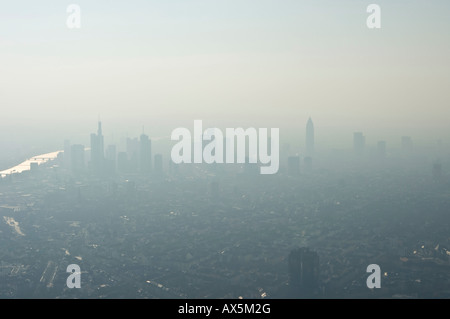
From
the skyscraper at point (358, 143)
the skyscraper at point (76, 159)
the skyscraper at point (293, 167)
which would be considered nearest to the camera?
the skyscraper at point (293, 167)

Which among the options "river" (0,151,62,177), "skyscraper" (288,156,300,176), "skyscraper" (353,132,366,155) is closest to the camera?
"river" (0,151,62,177)

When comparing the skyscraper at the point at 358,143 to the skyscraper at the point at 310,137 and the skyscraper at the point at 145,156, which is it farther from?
the skyscraper at the point at 145,156

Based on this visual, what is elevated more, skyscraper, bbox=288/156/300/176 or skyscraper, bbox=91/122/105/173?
skyscraper, bbox=91/122/105/173

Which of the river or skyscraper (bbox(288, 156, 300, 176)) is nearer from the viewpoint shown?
the river

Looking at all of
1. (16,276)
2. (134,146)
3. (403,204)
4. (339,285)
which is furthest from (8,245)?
(134,146)

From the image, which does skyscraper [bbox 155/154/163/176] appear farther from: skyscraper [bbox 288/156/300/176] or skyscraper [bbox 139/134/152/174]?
skyscraper [bbox 288/156/300/176]

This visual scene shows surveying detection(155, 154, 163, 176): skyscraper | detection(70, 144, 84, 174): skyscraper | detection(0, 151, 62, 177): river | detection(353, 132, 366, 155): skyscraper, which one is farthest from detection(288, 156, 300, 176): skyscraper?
detection(0, 151, 62, 177): river

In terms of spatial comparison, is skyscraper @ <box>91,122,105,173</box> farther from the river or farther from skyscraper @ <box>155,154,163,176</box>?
the river

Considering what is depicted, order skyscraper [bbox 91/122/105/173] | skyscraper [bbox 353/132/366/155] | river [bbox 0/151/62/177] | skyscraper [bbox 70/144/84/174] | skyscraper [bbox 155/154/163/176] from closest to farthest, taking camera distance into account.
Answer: river [bbox 0/151/62/177]
skyscraper [bbox 155/154/163/176]
skyscraper [bbox 91/122/105/173]
skyscraper [bbox 70/144/84/174]
skyscraper [bbox 353/132/366/155]

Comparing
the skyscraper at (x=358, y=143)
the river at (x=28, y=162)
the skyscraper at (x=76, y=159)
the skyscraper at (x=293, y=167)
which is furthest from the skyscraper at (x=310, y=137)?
the river at (x=28, y=162)

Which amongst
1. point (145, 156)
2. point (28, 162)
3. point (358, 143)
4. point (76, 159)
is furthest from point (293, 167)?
point (28, 162)

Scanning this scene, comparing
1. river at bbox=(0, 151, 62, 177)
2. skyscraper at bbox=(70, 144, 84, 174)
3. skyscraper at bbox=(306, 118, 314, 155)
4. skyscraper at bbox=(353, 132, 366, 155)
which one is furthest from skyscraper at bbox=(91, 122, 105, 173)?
skyscraper at bbox=(353, 132, 366, 155)
